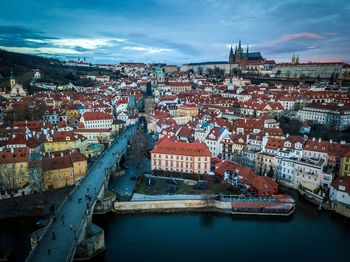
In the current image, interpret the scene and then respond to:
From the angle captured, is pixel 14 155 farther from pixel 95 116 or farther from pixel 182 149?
pixel 95 116

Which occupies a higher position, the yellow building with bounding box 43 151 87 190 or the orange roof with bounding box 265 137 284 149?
the orange roof with bounding box 265 137 284 149

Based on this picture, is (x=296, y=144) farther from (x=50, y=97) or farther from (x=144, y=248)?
(x=50, y=97)

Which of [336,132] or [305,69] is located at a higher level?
[305,69]

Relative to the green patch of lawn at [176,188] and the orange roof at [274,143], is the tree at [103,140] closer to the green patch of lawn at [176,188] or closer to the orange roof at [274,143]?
the green patch of lawn at [176,188]

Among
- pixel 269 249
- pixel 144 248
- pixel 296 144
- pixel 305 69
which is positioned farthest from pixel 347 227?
pixel 305 69

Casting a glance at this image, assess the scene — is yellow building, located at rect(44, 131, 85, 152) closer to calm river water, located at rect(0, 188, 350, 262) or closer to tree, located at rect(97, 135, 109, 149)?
tree, located at rect(97, 135, 109, 149)

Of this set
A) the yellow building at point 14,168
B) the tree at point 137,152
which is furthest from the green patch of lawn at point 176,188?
the yellow building at point 14,168

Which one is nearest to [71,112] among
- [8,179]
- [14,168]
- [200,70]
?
[14,168]

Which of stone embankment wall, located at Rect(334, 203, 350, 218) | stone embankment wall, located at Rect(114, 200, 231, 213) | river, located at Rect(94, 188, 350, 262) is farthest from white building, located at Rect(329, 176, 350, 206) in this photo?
stone embankment wall, located at Rect(114, 200, 231, 213)
